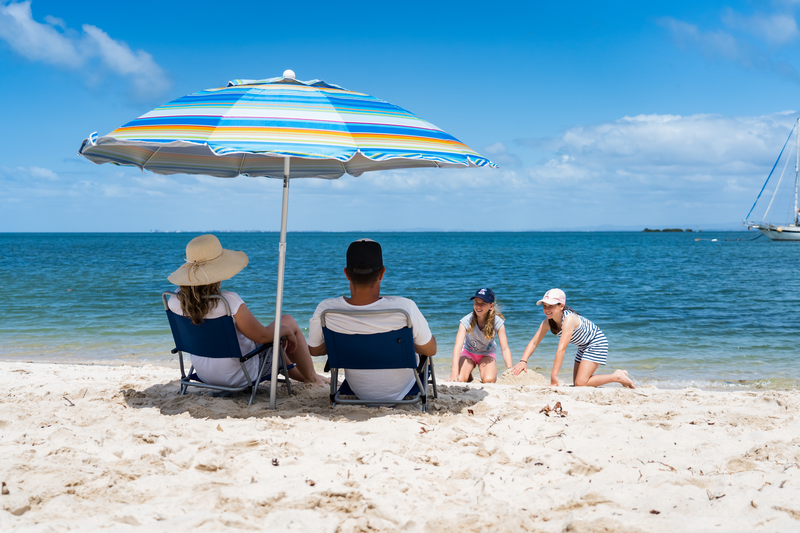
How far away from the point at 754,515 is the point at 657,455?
712 mm

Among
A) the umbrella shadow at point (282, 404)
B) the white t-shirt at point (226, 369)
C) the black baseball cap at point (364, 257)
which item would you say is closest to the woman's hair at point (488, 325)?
the umbrella shadow at point (282, 404)

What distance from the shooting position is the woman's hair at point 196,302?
3615 mm

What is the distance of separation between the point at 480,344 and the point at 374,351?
2.63m

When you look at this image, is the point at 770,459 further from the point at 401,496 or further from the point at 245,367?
the point at 245,367

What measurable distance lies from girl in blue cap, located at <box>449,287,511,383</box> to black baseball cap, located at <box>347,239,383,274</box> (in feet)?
8.63

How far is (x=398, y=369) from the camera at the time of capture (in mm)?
3836

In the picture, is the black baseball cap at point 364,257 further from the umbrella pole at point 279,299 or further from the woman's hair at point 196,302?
the woman's hair at point 196,302

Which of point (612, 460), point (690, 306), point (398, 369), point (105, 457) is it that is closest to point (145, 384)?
point (105, 457)

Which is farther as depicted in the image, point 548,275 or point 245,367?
point 548,275

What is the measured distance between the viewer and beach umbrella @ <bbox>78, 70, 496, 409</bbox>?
2842 mm

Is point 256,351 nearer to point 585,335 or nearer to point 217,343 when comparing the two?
point 217,343

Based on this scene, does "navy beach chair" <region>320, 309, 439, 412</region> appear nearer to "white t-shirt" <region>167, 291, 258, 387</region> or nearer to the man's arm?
the man's arm

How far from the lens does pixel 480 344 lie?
19.5 ft

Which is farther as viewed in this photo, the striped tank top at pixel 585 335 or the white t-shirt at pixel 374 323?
the striped tank top at pixel 585 335
